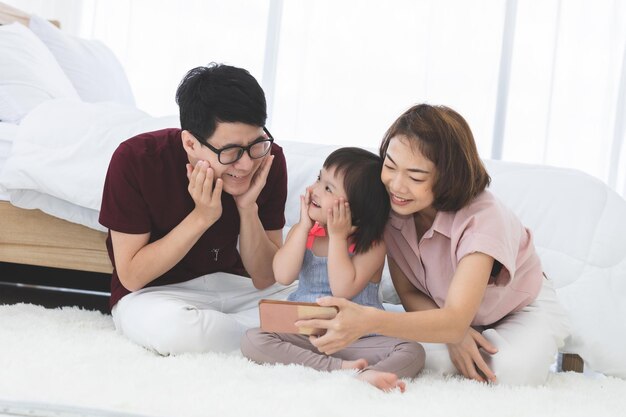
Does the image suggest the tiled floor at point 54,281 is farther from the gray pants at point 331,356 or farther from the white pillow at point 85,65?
the gray pants at point 331,356

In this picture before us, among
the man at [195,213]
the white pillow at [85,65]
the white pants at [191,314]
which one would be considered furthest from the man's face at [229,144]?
the white pillow at [85,65]

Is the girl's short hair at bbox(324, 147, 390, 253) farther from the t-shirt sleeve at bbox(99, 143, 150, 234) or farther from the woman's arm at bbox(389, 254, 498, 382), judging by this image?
the t-shirt sleeve at bbox(99, 143, 150, 234)

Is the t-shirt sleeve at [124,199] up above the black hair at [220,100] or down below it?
below

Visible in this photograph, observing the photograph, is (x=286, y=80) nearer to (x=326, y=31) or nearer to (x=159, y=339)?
(x=326, y=31)

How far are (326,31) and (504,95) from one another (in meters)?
0.99

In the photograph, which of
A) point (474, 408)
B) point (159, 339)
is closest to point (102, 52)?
point (159, 339)

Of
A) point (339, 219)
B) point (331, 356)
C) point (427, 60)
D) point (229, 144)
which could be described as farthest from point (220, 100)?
point (427, 60)

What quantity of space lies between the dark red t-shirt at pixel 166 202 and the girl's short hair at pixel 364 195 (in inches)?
9.6

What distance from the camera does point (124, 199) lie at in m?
1.51

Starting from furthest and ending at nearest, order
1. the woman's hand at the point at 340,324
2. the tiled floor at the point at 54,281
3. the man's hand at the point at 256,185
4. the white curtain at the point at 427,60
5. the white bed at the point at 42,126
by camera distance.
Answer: the white curtain at the point at 427,60
the tiled floor at the point at 54,281
the white bed at the point at 42,126
the man's hand at the point at 256,185
the woman's hand at the point at 340,324

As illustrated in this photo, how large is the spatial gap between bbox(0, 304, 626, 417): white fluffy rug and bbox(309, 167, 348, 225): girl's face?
1.07 ft

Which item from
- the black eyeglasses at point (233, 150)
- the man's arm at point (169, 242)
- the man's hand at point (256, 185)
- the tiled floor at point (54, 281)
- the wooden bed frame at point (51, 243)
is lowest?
the tiled floor at point (54, 281)

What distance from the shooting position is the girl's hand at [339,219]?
1.44 meters

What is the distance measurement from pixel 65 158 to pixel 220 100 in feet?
1.87
